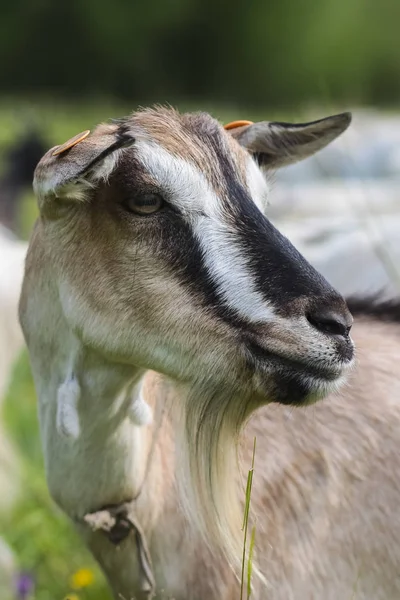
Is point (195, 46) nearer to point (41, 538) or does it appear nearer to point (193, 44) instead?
point (193, 44)

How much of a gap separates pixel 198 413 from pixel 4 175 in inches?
398

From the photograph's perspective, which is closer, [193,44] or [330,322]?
[330,322]

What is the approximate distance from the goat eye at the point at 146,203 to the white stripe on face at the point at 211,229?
0.03 metres

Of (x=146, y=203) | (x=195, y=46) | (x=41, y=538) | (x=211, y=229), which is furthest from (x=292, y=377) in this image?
(x=195, y=46)

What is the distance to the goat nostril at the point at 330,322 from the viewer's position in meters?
2.54

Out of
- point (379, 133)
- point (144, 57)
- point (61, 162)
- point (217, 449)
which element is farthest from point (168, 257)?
point (144, 57)

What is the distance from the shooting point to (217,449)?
2.87m

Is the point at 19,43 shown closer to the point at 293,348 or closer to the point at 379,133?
the point at 379,133

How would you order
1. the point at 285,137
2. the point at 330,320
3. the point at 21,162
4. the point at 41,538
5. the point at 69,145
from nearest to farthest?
the point at 330,320
the point at 69,145
the point at 285,137
the point at 41,538
the point at 21,162

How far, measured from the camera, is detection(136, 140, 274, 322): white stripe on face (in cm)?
261

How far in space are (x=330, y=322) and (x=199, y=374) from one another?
0.37m

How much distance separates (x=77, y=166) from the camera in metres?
2.62

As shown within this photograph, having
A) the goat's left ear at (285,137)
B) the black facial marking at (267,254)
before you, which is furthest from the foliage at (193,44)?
the black facial marking at (267,254)

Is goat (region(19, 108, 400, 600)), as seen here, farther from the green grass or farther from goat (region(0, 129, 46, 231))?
goat (region(0, 129, 46, 231))
